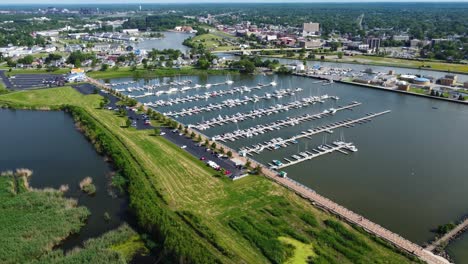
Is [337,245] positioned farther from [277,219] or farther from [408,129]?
[408,129]

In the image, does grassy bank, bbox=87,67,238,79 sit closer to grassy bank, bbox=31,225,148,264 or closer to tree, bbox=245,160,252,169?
tree, bbox=245,160,252,169

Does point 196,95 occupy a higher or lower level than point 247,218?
higher

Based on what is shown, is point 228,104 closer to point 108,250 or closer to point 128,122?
point 128,122

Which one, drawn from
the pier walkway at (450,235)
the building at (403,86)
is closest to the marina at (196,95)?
the building at (403,86)

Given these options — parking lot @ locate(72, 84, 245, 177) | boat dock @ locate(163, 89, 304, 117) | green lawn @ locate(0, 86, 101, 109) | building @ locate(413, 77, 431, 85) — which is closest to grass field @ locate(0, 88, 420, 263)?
parking lot @ locate(72, 84, 245, 177)

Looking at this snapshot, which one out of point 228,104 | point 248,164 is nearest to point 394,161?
point 248,164

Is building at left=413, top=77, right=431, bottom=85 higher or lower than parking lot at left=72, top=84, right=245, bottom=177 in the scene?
higher

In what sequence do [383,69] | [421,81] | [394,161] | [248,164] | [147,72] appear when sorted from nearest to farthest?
[248,164] → [394,161] → [421,81] → [147,72] → [383,69]
